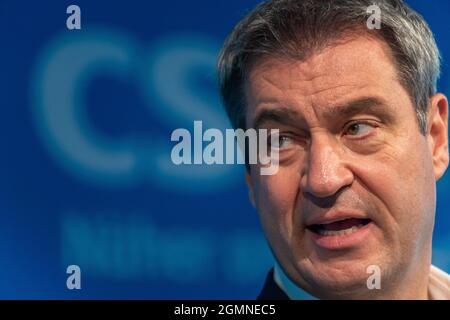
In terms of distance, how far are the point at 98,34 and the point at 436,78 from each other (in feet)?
3.30

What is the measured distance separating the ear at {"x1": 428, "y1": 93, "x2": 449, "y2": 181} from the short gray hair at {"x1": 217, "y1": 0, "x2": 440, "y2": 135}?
0.15 ft

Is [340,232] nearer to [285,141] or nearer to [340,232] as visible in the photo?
[340,232]

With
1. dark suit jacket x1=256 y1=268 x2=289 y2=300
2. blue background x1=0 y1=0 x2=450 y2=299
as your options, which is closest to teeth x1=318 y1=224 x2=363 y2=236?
dark suit jacket x1=256 y1=268 x2=289 y2=300

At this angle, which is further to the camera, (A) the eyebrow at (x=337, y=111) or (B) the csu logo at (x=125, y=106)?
(B) the csu logo at (x=125, y=106)

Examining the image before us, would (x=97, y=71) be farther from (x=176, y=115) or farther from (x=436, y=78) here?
(x=436, y=78)

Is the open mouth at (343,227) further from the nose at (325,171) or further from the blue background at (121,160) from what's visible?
the blue background at (121,160)

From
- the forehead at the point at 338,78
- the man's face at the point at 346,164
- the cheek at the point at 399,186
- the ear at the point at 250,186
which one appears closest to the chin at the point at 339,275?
the man's face at the point at 346,164

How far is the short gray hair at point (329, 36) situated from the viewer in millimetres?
1458

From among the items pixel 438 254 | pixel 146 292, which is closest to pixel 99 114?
pixel 146 292

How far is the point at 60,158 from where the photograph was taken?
5.87 ft

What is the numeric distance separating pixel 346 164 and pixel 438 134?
1.14 ft

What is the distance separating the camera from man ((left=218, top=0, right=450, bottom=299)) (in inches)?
55.9

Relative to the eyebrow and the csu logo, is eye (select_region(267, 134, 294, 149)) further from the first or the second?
the csu logo

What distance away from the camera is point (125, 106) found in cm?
179
